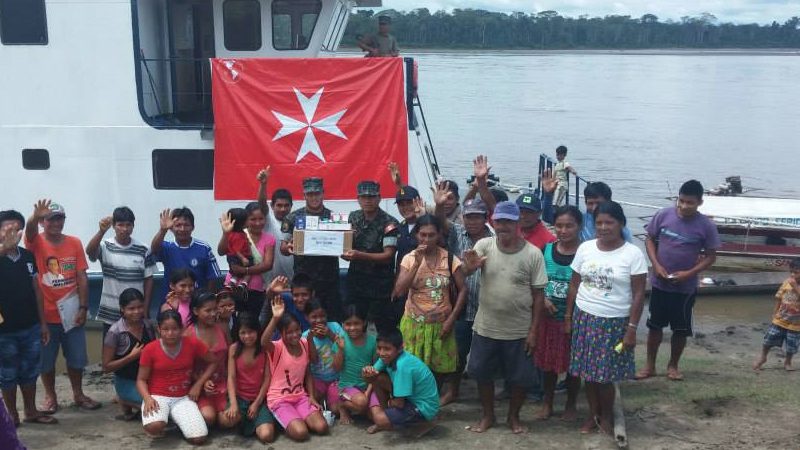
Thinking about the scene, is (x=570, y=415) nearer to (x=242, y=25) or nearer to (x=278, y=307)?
(x=278, y=307)

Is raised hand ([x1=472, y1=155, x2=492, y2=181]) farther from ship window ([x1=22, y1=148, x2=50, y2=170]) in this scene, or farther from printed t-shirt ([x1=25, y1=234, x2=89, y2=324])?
ship window ([x1=22, y1=148, x2=50, y2=170])

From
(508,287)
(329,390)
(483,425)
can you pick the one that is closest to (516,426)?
(483,425)

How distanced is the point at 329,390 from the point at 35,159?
4916mm

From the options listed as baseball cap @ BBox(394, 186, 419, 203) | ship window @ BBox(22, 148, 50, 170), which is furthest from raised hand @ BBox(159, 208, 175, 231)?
ship window @ BBox(22, 148, 50, 170)

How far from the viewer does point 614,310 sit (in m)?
4.90

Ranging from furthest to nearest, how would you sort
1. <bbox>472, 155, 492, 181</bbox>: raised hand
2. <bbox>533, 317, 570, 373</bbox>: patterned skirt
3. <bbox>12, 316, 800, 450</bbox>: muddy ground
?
<bbox>472, 155, 492, 181</bbox>: raised hand
<bbox>533, 317, 570, 373</bbox>: patterned skirt
<bbox>12, 316, 800, 450</bbox>: muddy ground

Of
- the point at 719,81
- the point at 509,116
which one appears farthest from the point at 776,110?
the point at 719,81

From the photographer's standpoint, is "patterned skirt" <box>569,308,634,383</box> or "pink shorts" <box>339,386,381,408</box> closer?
"patterned skirt" <box>569,308,634,383</box>

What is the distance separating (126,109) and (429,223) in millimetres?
4657

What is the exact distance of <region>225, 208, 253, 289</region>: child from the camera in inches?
233

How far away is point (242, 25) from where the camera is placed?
30.5 ft

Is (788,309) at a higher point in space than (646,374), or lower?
higher

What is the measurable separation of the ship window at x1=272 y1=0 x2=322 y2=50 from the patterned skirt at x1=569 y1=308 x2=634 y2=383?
5.69 metres

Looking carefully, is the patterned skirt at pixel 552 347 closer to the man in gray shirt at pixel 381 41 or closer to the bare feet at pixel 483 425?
the bare feet at pixel 483 425
